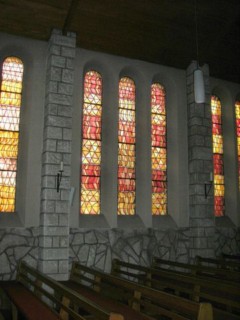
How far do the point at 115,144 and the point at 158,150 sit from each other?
1.20 m

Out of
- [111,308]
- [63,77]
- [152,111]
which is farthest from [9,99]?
[111,308]

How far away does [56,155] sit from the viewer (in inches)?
258

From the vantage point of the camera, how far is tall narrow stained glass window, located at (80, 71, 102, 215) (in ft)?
24.6

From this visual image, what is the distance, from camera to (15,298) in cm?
479

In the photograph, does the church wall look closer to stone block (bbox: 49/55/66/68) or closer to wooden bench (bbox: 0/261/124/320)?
stone block (bbox: 49/55/66/68)

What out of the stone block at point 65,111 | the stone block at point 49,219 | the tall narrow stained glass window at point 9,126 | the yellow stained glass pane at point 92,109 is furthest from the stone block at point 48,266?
the yellow stained glass pane at point 92,109

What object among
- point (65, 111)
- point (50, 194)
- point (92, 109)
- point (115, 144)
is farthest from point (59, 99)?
point (50, 194)

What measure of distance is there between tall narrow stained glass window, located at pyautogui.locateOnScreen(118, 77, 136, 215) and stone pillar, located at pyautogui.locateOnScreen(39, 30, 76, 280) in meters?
1.63

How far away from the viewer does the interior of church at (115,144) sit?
645 centimetres

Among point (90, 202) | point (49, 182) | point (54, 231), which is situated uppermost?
point (49, 182)

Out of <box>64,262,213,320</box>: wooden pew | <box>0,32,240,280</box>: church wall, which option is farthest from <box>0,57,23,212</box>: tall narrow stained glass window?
<box>64,262,213,320</box>: wooden pew

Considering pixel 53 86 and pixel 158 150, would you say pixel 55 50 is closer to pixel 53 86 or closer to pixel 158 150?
pixel 53 86

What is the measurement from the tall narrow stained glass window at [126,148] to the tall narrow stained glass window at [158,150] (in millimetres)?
539

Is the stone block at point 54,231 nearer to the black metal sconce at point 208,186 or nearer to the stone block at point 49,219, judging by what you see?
the stone block at point 49,219
